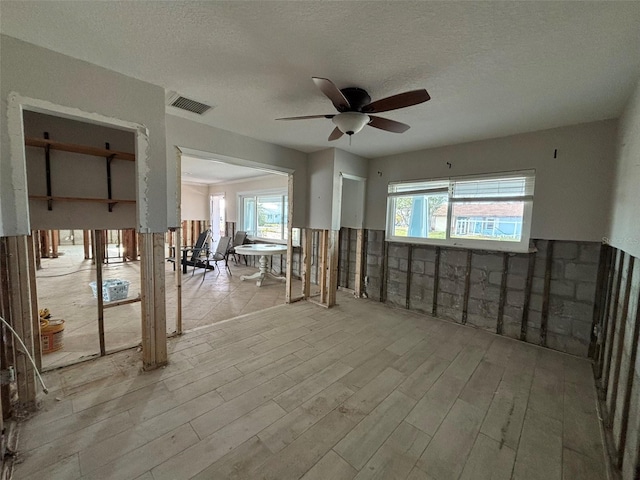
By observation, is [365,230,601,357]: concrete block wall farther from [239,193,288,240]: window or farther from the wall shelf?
the wall shelf

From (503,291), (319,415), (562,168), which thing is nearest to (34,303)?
(319,415)

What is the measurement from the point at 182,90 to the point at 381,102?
1.71m

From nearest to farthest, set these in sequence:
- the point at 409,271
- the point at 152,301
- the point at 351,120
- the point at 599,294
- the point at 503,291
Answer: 1. the point at 351,120
2. the point at 152,301
3. the point at 599,294
4. the point at 503,291
5. the point at 409,271

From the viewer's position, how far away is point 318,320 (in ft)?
11.4

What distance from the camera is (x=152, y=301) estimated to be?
2.27 metres

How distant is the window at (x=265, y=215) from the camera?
6.39 m

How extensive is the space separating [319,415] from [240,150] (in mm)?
3027

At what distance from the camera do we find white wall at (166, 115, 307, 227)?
272 centimetres

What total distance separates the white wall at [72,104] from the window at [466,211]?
10.9 feet

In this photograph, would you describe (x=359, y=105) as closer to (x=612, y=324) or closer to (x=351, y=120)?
(x=351, y=120)

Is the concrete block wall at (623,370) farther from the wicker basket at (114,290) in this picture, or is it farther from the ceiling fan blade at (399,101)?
the wicker basket at (114,290)

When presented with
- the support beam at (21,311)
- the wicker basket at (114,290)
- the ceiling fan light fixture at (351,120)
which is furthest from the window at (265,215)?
the support beam at (21,311)

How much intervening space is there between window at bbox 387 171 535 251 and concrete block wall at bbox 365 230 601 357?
0.54 ft

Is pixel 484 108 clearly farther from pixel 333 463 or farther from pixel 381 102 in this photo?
pixel 333 463
